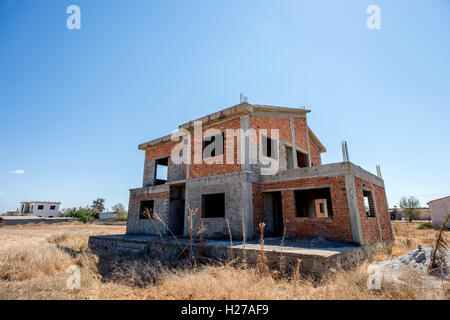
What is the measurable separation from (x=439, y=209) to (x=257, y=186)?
24250 millimetres

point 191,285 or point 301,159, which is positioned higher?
point 301,159

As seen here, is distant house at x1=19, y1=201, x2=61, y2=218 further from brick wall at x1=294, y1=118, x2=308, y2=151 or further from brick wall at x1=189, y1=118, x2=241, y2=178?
brick wall at x1=294, y1=118, x2=308, y2=151

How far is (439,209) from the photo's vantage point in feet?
72.8

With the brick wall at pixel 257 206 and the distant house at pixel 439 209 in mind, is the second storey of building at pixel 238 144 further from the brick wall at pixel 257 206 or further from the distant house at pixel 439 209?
the distant house at pixel 439 209

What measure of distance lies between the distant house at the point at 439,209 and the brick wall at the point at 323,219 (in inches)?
855

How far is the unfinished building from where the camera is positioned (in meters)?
7.61

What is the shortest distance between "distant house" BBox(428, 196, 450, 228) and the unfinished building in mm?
17042

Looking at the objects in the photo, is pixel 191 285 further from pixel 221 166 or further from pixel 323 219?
pixel 221 166

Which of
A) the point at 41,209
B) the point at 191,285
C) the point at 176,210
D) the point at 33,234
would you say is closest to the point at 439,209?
the point at 176,210

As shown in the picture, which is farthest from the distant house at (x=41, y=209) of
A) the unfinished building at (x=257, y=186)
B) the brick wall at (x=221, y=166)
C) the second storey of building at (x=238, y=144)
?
the brick wall at (x=221, y=166)

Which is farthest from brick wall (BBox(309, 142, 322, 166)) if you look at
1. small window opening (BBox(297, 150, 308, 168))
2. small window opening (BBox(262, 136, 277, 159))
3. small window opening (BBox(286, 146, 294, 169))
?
small window opening (BBox(262, 136, 277, 159))
